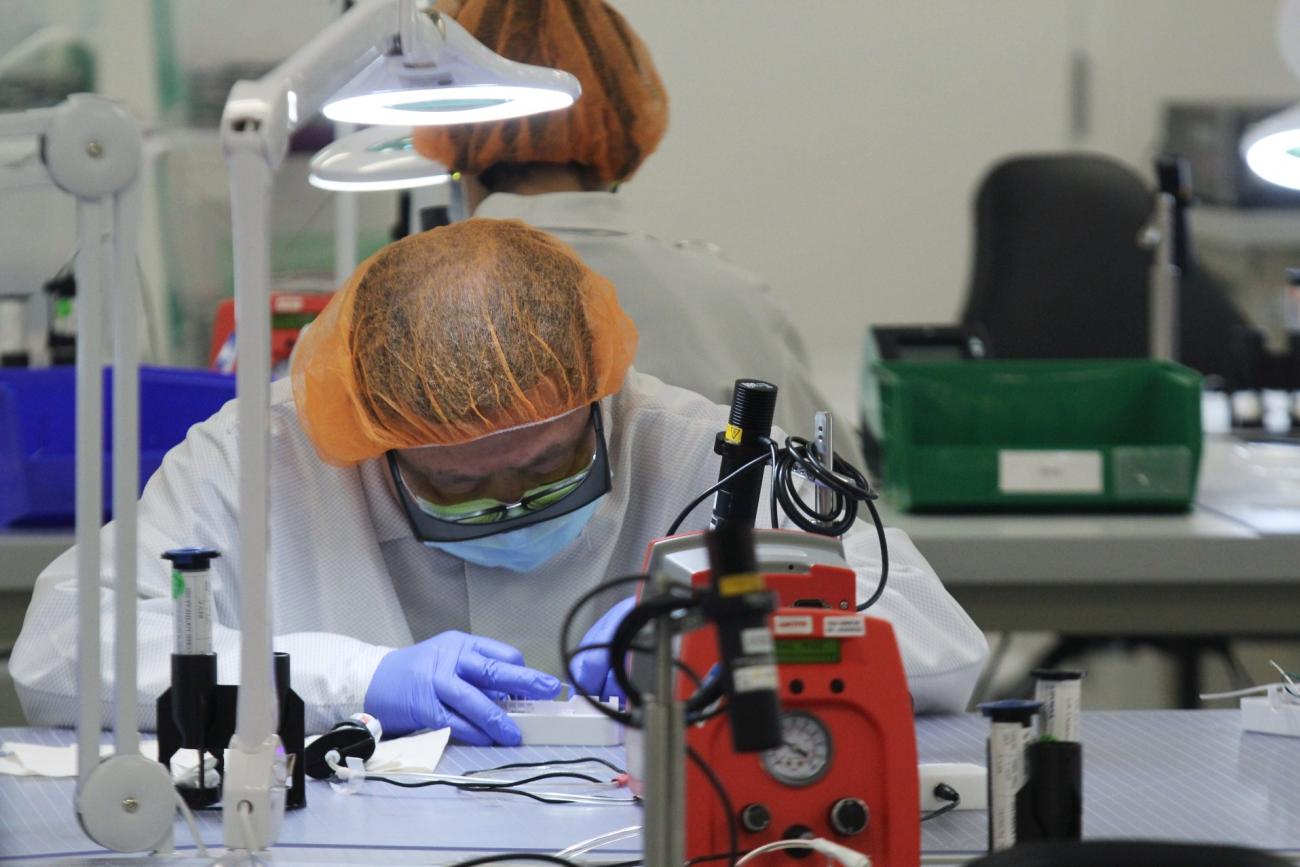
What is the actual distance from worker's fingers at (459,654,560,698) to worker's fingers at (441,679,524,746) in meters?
0.03

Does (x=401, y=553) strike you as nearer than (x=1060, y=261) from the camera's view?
Yes

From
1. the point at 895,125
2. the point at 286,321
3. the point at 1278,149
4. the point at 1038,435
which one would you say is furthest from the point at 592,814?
the point at 895,125

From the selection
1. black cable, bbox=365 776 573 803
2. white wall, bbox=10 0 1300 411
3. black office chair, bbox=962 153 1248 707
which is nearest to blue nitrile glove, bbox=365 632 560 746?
black cable, bbox=365 776 573 803

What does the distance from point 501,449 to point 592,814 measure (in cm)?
46

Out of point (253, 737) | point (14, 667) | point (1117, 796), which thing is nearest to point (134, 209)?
point (253, 737)

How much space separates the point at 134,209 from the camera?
928 millimetres

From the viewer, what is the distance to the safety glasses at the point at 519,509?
58.0 inches

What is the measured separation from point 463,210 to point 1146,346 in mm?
1977

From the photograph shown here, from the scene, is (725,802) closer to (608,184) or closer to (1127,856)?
(1127,856)

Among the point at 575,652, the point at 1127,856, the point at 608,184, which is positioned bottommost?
the point at 1127,856

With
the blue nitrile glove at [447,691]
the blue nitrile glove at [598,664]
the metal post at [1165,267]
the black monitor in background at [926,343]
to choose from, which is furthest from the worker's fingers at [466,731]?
the metal post at [1165,267]

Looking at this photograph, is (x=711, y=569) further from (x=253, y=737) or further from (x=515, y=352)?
(x=515, y=352)

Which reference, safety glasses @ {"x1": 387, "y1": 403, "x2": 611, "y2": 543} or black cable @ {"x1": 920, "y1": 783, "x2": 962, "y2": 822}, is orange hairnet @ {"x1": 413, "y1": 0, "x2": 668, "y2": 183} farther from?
black cable @ {"x1": 920, "y1": 783, "x2": 962, "y2": 822}

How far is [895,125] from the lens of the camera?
4113mm
